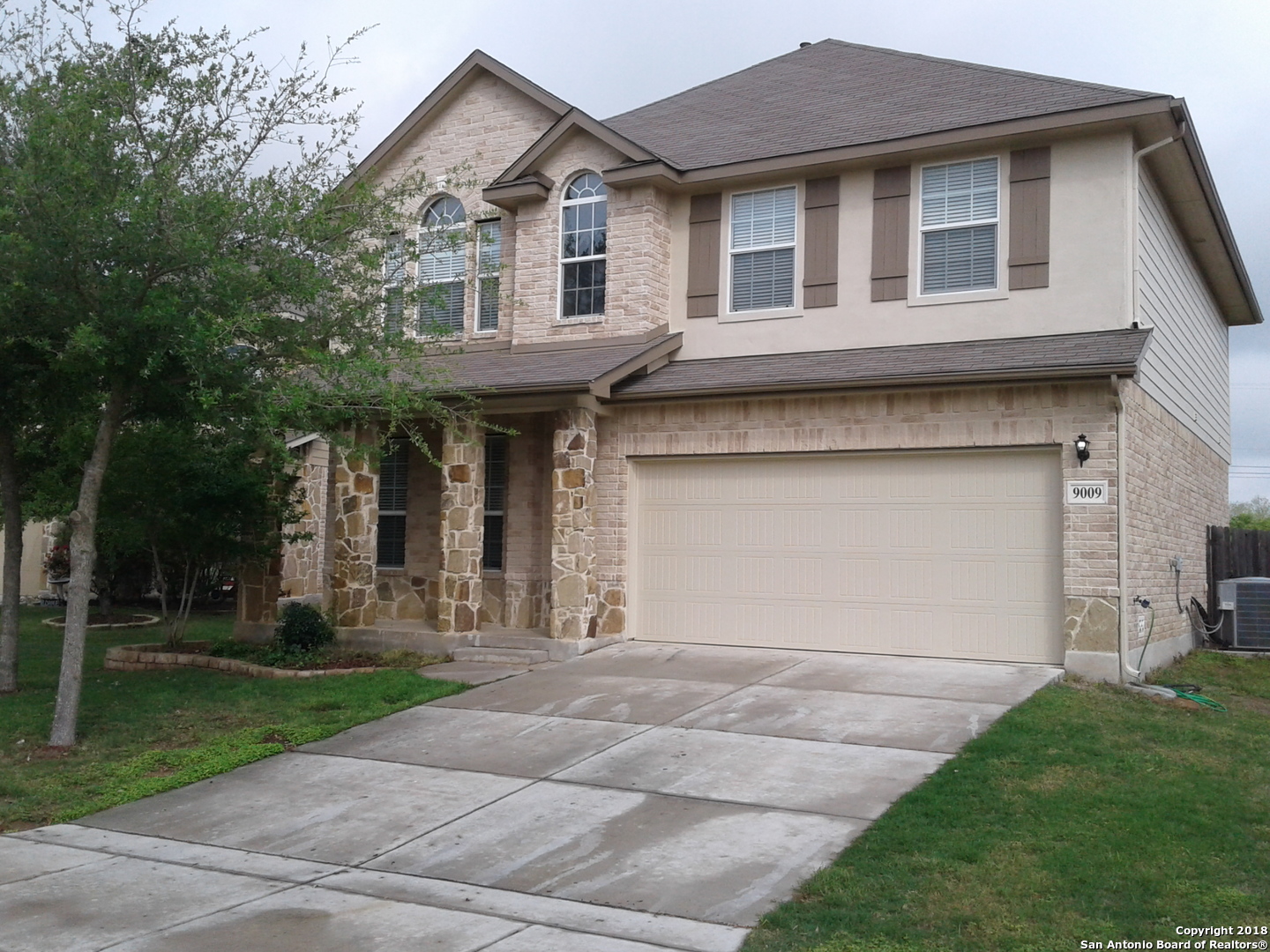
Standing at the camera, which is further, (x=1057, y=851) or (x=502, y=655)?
(x=502, y=655)

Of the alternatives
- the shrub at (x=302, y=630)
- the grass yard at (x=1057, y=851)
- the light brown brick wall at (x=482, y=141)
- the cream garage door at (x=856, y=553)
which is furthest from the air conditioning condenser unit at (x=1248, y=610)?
the shrub at (x=302, y=630)

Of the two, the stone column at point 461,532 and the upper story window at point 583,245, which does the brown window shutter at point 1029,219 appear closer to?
the upper story window at point 583,245

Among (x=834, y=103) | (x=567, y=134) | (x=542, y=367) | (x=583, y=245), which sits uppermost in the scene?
(x=834, y=103)

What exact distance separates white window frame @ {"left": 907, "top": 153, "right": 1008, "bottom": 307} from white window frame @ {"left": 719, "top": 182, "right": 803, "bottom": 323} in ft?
4.58

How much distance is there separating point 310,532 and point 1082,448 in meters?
10.5

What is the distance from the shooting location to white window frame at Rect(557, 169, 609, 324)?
1535cm

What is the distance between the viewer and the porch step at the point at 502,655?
1402 centimetres

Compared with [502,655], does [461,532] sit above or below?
above

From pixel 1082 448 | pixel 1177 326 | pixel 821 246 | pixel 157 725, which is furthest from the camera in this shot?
pixel 1177 326

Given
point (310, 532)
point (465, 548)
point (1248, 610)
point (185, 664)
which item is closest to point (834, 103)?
point (465, 548)

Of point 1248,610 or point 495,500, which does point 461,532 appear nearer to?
point 495,500

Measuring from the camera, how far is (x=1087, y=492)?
1205 centimetres

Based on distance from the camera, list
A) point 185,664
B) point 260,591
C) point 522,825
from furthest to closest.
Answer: point 260,591 < point 185,664 < point 522,825

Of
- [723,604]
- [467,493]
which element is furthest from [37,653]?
[723,604]
